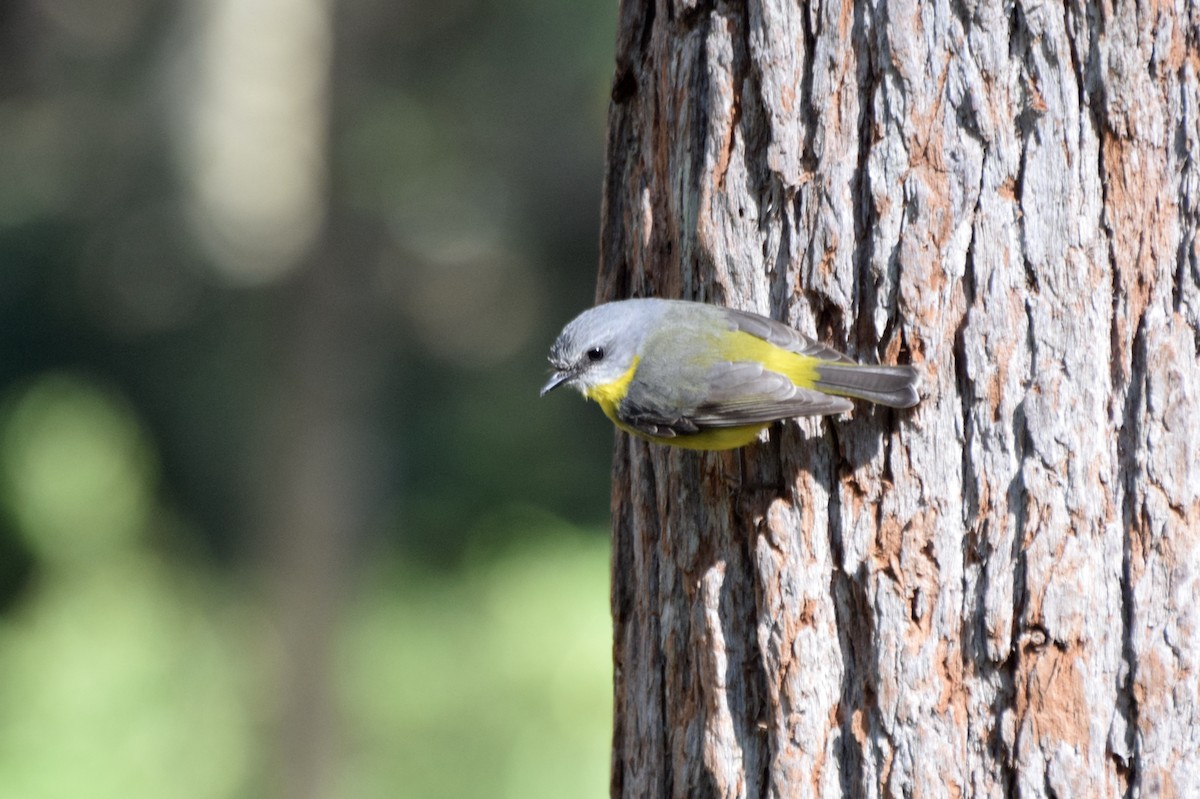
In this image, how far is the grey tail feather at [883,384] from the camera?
2.28 m

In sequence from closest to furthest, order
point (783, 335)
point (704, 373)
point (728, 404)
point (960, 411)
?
point (960, 411)
point (783, 335)
point (728, 404)
point (704, 373)

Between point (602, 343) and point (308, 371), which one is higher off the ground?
point (308, 371)

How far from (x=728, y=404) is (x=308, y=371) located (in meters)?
7.21

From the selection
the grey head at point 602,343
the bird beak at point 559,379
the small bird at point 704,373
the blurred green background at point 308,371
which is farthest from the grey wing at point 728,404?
the blurred green background at point 308,371

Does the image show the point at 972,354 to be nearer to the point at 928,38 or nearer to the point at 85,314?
the point at 928,38

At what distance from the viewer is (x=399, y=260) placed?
10094mm

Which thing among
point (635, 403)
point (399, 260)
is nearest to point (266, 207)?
point (399, 260)

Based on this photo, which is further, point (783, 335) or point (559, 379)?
point (559, 379)

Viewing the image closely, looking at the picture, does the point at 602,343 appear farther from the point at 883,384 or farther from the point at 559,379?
the point at 883,384

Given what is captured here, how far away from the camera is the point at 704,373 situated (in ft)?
9.94

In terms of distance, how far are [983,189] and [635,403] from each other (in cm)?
110

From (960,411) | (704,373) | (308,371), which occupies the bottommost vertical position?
(960,411)

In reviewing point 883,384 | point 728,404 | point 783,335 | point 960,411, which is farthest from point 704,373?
point 960,411

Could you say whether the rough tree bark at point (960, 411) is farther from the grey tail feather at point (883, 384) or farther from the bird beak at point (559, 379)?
the bird beak at point (559, 379)
